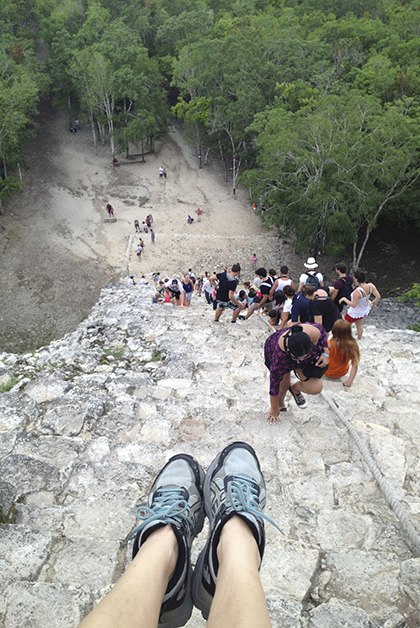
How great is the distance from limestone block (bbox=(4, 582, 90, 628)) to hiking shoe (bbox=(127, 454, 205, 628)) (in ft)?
1.69

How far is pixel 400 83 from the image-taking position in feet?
77.2

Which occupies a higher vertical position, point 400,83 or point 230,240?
point 400,83

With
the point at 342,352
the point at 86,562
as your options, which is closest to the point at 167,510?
the point at 86,562

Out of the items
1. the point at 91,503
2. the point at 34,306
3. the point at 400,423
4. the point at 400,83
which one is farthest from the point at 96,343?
the point at 400,83

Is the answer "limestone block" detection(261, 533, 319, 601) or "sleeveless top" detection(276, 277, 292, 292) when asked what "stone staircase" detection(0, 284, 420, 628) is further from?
"sleeveless top" detection(276, 277, 292, 292)

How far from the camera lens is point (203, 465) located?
4480 mm

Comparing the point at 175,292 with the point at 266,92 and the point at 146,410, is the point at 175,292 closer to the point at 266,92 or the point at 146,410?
the point at 146,410

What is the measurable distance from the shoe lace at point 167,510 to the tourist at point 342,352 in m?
3.76

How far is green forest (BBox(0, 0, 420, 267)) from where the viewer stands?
1969 centimetres

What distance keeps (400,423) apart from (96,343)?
21.2ft

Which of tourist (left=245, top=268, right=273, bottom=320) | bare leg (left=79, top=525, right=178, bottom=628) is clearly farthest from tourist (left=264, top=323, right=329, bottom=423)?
tourist (left=245, top=268, right=273, bottom=320)

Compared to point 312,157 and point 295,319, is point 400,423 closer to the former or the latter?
point 295,319

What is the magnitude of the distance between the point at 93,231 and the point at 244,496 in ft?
82.2

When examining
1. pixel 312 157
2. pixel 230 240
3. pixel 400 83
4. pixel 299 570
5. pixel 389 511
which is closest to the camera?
pixel 299 570
